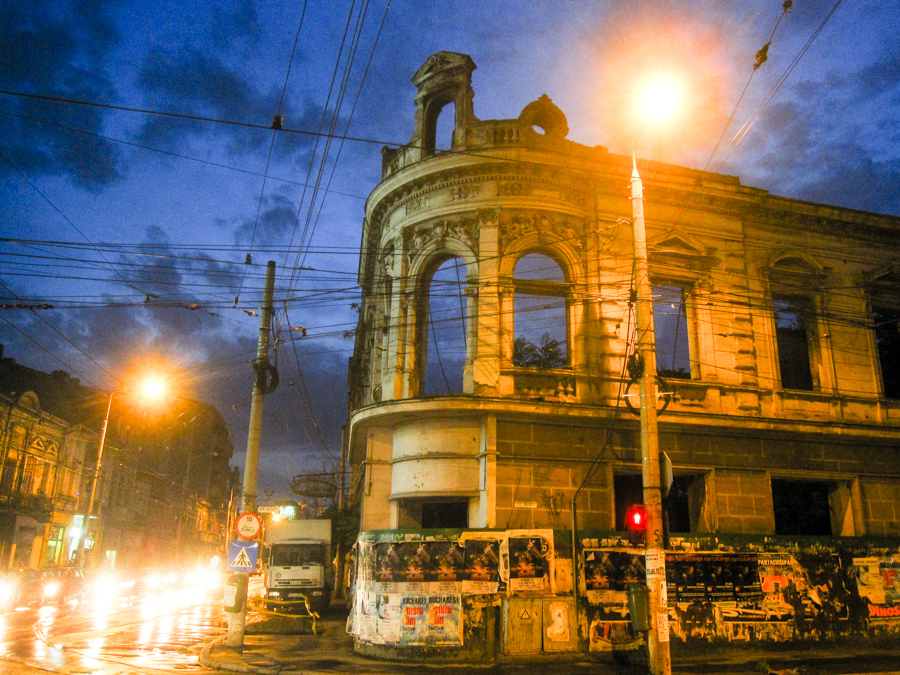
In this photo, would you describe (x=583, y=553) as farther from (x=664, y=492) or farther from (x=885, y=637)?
(x=885, y=637)

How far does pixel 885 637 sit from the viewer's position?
52.1 feet

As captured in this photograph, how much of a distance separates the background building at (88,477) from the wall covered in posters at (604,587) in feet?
108

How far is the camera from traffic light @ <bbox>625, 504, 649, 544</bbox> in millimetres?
11094

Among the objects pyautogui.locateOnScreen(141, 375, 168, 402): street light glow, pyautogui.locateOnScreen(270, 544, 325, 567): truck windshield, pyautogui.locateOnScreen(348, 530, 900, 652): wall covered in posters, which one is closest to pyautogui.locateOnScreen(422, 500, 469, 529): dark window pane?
pyautogui.locateOnScreen(348, 530, 900, 652): wall covered in posters

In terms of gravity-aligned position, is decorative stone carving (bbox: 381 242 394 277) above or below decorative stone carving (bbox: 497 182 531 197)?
below

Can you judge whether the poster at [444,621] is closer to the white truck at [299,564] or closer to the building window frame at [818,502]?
the building window frame at [818,502]

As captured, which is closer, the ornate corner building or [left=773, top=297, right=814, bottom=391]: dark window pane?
the ornate corner building

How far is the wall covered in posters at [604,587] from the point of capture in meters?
14.2

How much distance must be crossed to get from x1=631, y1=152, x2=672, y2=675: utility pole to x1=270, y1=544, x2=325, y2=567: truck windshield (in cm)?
1843

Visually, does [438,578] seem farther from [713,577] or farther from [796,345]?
[796,345]

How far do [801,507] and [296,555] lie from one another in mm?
18479

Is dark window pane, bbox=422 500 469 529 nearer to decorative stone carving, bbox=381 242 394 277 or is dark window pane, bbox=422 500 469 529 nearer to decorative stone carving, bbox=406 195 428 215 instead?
decorative stone carving, bbox=381 242 394 277

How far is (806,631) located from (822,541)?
212cm

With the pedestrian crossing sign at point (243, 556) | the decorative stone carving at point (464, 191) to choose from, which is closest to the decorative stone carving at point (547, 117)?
the decorative stone carving at point (464, 191)
